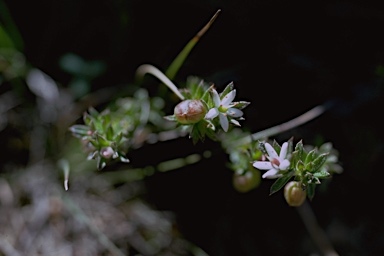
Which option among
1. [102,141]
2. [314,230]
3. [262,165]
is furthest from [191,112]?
[314,230]

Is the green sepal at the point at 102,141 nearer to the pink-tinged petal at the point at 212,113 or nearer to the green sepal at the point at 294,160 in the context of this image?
the pink-tinged petal at the point at 212,113

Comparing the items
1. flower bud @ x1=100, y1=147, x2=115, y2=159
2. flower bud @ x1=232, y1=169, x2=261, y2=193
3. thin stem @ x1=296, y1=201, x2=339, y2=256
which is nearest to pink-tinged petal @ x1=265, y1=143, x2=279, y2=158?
flower bud @ x1=232, y1=169, x2=261, y2=193

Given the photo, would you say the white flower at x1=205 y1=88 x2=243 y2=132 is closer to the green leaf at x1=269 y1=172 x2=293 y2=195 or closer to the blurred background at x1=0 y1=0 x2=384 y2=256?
the green leaf at x1=269 y1=172 x2=293 y2=195

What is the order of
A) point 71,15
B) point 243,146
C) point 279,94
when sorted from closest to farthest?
point 243,146
point 279,94
point 71,15

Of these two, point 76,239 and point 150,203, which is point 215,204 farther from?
point 76,239

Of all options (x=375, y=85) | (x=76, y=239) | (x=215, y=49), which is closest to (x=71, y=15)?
(x=215, y=49)

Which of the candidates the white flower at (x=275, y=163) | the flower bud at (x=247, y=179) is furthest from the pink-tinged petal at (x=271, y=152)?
Answer: the flower bud at (x=247, y=179)

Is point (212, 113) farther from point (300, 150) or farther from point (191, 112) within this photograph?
point (300, 150)
